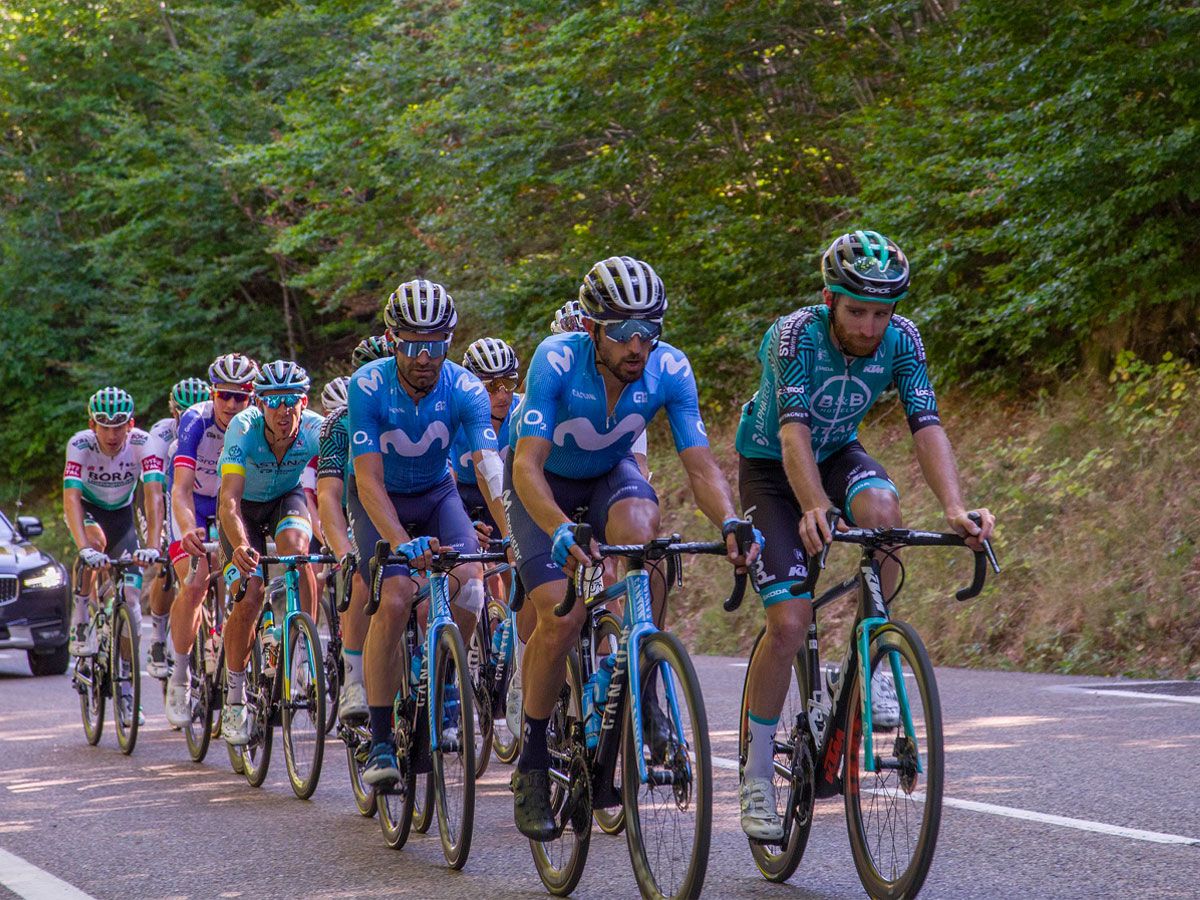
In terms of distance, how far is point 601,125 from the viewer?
19656 mm

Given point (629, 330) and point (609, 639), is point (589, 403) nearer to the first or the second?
point (629, 330)

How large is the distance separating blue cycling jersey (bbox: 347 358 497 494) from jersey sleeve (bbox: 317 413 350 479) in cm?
63

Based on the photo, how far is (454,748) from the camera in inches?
254

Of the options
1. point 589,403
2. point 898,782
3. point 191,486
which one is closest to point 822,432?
point 589,403

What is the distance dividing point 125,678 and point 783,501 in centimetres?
583

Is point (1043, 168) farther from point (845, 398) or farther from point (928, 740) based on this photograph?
point (928, 740)

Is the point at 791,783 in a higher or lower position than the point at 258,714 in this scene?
lower

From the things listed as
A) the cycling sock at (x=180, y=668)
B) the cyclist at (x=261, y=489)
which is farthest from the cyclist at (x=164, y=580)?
the cyclist at (x=261, y=489)

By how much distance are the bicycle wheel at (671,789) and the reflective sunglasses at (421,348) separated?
2.16 metres

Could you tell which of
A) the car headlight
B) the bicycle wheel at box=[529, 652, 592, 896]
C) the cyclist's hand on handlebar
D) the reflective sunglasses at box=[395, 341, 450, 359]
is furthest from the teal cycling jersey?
the car headlight

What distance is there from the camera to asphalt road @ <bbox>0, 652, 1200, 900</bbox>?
5.66 meters

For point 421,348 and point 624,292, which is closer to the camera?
point 624,292

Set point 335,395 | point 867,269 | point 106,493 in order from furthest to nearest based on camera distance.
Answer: point 106,493 → point 335,395 → point 867,269

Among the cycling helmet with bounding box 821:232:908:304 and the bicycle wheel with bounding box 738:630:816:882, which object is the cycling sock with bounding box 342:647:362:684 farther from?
the cycling helmet with bounding box 821:232:908:304
